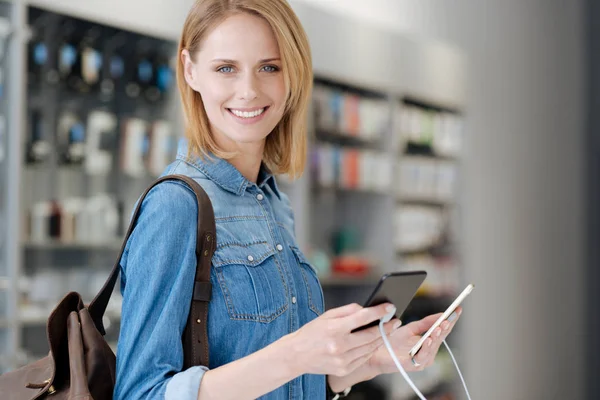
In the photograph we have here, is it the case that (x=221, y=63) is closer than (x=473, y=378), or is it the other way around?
(x=221, y=63)

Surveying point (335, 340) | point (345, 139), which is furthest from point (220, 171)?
point (345, 139)

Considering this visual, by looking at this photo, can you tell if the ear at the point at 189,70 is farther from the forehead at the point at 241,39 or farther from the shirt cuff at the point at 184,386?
the shirt cuff at the point at 184,386

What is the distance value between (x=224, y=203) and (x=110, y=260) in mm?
2544

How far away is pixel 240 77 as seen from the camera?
1408 millimetres

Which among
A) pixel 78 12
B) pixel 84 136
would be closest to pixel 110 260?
pixel 84 136

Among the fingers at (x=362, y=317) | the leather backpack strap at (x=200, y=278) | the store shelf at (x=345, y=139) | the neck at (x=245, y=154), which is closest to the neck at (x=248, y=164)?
the neck at (x=245, y=154)

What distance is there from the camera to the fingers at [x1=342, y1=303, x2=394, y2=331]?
3.34 feet

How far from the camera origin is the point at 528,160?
761 cm

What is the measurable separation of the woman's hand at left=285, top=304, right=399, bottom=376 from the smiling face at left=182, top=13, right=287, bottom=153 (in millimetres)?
515

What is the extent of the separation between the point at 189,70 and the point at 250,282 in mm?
462

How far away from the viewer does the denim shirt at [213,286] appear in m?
1.18

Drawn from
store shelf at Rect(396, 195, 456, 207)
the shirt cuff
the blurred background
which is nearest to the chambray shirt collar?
the shirt cuff

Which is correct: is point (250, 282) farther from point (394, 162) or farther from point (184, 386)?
point (394, 162)

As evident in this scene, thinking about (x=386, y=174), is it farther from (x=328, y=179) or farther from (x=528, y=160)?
(x=528, y=160)
